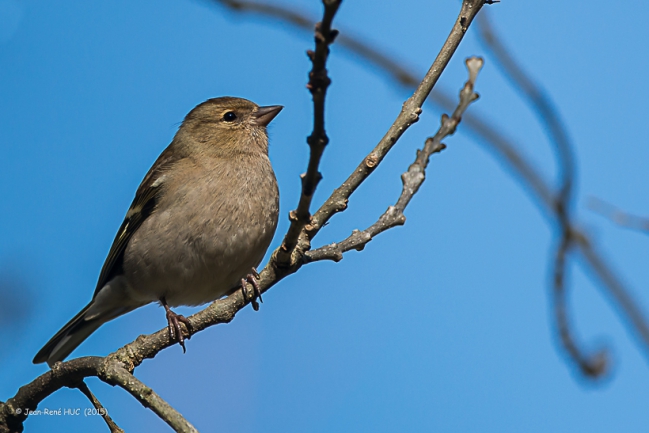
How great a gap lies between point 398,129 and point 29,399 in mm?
2567

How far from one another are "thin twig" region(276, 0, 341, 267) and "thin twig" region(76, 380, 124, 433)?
1387mm

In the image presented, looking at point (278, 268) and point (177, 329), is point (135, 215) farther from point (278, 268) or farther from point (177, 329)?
point (278, 268)

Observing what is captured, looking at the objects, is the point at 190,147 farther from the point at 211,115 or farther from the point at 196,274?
the point at 196,274

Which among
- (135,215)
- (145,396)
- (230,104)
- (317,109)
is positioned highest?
(230,104)

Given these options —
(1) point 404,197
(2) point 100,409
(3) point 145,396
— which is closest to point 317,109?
(1) point 404,197

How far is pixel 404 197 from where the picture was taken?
12.5ft

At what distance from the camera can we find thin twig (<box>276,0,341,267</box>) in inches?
82.0

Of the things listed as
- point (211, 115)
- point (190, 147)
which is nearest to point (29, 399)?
point (190, 147)

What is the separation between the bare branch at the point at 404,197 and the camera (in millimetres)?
3771

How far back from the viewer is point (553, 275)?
Result: 4957 mm

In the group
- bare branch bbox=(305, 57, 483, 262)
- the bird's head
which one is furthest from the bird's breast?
bare branch bbox=(305, 57, 483, 262)

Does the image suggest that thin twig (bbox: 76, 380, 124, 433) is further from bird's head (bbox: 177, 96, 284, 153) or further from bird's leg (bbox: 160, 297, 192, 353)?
bird's head (bbox: 177, 96, 284, 153)

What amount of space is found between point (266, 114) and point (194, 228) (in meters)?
1.57

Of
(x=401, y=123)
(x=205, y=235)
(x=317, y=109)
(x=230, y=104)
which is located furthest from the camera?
(x=230, y=104)
